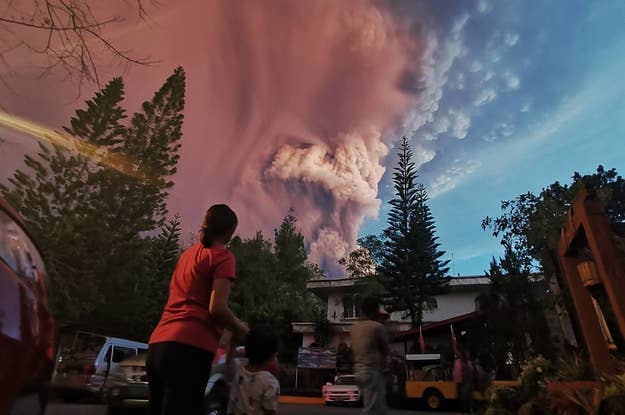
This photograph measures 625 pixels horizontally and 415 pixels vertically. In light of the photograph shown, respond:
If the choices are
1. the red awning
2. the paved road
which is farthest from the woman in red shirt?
the red awning

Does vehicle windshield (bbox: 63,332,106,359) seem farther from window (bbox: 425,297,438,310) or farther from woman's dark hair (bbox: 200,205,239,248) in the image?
window (bbox: 425,297,438,310)

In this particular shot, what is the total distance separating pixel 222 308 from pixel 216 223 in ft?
1.74

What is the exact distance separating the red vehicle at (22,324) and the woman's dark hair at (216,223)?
81 cm

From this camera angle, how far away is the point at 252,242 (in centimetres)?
4916

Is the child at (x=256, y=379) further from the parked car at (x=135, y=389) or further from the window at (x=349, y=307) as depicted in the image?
the window at (x=349, y=307)

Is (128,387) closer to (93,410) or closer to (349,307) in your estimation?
(93,410)

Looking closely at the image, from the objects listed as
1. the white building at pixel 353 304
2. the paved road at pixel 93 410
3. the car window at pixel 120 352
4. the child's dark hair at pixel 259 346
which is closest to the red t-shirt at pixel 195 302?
the child's dark hair at pixel 259 346

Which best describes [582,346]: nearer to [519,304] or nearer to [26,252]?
[26,252]

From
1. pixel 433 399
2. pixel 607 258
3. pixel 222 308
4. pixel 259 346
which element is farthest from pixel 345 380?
pixel 222 308

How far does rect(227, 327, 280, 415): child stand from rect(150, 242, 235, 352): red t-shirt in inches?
23.5

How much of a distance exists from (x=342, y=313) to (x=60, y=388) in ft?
73.1

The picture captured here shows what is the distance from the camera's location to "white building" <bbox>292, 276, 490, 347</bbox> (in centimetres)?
2681

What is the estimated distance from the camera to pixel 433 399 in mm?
15695

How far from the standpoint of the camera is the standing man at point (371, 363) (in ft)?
14.0
